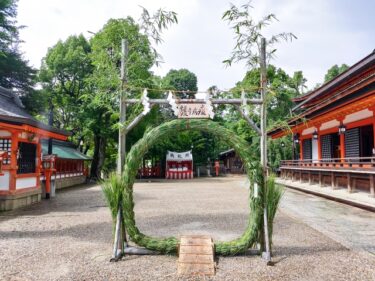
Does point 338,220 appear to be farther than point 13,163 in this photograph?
No

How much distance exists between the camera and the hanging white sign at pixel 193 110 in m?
5.20

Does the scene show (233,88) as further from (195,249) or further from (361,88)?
(361,88)

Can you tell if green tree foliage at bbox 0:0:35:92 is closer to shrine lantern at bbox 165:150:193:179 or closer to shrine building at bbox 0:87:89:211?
shrine building at bbox 0:87:89:211

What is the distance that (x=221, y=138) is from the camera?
17.0ft

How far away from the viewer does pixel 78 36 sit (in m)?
23.8

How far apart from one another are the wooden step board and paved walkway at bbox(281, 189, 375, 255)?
2.70 m

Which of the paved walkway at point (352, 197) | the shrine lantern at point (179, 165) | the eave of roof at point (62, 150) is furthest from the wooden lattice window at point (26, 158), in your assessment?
the shrine lantern at point (179, 165)

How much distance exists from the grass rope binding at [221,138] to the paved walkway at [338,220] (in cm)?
199

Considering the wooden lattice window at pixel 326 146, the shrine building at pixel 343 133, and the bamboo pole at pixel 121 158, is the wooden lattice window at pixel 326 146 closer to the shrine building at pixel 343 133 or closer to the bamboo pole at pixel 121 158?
the shrine building at pixel 343 133

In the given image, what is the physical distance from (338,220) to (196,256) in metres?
5.08

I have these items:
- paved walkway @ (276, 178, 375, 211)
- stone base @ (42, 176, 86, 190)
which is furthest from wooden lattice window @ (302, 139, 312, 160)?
stone base @ (42, 176, 86, 190)

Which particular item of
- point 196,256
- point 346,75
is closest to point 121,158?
point 196,256

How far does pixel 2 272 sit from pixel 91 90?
17563 millimetres

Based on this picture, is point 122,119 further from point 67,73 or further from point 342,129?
point 67,73
